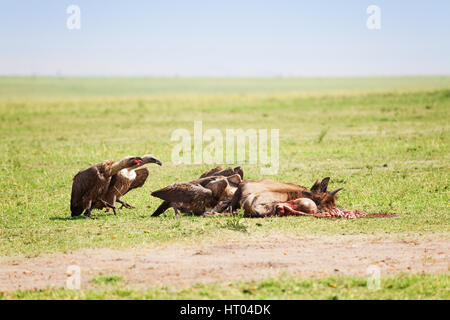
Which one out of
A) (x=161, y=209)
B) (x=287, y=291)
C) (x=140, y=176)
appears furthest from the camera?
(x=140, y=176)

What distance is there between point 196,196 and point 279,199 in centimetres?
135

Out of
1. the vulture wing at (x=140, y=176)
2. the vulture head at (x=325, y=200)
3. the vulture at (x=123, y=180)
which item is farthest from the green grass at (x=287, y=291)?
the vulture wing at (x=140, y=176)

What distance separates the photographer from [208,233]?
27.9 feet

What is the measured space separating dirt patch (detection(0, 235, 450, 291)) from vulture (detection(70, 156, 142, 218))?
211cm

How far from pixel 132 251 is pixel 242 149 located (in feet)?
40.8

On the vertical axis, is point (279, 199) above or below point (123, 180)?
below

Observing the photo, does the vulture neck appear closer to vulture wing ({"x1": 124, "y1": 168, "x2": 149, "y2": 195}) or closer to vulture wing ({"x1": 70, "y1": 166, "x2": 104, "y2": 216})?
vulture wing ({"x1": 70, "y1": 166, "x2": 104, "y2": 216})

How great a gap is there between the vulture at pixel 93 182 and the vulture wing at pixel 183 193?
656 mm

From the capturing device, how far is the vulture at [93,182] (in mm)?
9688

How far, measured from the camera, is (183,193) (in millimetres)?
9812

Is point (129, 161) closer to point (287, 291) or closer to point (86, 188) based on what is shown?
point (86, 188)

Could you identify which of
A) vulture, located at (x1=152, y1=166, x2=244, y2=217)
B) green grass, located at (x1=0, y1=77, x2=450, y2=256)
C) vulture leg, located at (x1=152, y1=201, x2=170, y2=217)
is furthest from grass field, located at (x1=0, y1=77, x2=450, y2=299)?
vulture, located at (x1=152, y1=166, x2=244, y2=217)

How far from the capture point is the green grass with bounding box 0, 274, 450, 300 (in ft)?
19.6

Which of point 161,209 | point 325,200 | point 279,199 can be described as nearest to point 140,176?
point 161,209
